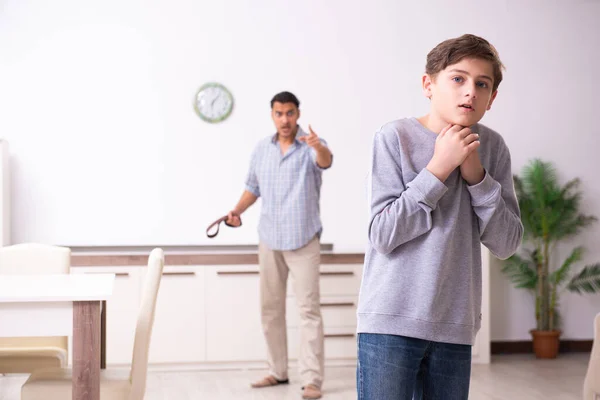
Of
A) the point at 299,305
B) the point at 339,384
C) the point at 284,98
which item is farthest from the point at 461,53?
the point at 339,384

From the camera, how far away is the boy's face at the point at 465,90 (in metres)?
1.48

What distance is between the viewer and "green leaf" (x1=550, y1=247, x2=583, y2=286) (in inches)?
224

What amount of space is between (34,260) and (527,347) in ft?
12.3

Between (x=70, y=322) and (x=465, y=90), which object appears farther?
(x=70, y=322)

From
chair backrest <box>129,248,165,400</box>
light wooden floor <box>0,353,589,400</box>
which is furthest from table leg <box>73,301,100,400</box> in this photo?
light wooden floor <box>0,353,589,400</box>

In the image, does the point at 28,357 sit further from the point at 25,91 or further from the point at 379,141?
the point at 25,91

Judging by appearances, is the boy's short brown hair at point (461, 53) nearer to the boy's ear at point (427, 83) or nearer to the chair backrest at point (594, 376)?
the boy's ear at point (427, 83)

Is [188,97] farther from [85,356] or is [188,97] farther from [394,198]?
[394,198]

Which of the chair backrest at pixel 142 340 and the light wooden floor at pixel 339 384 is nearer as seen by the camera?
the chair backrest at pixel 142 340

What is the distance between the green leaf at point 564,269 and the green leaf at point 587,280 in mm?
79

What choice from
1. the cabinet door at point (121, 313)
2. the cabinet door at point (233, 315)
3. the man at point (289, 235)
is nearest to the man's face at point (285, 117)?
the man at point (289, 235)

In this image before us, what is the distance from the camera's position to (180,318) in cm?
503

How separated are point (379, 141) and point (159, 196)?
419cm

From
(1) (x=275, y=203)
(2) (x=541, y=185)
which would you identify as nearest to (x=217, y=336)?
(1) (x=275, y=203)
